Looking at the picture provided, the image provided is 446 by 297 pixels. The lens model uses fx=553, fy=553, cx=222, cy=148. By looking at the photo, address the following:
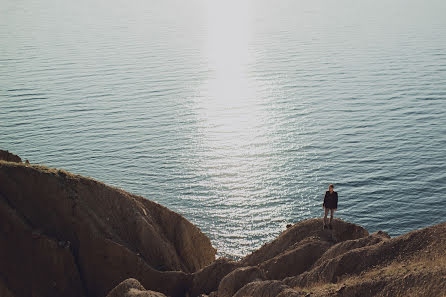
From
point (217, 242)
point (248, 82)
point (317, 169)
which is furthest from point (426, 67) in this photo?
point (217, 242)

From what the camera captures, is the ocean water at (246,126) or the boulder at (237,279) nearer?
the boulder at (237,279)

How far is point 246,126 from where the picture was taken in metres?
98.4

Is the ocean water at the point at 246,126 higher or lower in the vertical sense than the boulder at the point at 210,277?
higher

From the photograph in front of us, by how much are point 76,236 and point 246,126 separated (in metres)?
63.2

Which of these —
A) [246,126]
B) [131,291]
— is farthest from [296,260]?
[246,126]

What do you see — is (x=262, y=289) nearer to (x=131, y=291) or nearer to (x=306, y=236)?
(x=131, y=291)

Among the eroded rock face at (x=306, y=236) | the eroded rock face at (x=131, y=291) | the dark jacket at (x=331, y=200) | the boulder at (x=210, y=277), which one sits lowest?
the boulder at (x=210, y=277)

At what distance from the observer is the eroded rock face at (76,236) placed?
36.3 metres

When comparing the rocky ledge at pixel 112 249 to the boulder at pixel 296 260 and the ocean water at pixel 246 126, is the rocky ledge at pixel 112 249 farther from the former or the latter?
the ocean water at pixel 246 126

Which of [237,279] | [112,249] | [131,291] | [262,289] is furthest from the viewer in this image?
[112,249]

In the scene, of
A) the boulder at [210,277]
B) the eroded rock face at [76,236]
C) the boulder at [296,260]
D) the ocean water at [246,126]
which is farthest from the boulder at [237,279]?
the ocean water at [246,126]

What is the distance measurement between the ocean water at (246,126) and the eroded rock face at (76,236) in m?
19.6

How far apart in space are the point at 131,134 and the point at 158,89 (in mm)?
30550

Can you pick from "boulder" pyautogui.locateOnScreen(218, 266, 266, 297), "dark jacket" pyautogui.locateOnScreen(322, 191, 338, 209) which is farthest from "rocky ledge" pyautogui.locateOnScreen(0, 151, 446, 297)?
"dark jacket" pyautogui.locateOnScreen(322, 191, 338, 209)
